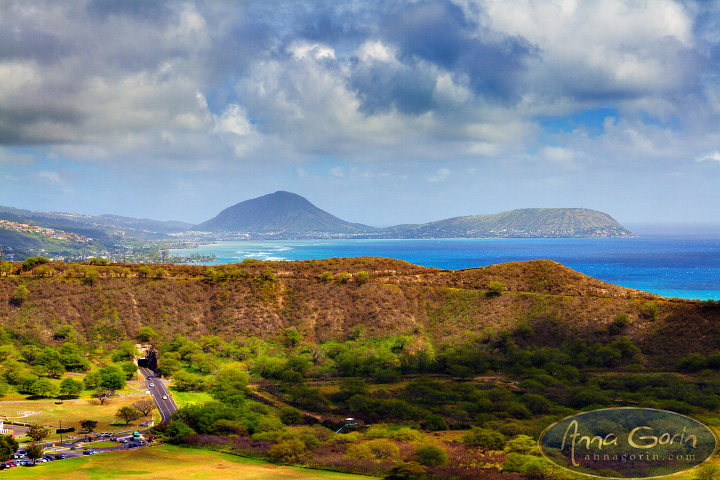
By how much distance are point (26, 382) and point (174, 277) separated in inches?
1755

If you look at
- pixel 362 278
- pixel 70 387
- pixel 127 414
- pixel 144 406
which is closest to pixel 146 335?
pixel 70 387

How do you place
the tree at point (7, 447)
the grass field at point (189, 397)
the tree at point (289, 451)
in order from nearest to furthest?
the tree at point (7, 447)
the tree at point (289, 451)
the grass field at point (189, 397)

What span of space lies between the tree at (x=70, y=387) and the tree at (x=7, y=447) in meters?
21.9

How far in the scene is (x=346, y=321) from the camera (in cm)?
10706

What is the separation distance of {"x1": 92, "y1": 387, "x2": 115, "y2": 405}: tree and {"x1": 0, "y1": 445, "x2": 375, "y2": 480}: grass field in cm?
2113

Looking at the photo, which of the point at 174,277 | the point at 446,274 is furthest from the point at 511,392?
the point at 174,277

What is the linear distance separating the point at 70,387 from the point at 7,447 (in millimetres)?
24252

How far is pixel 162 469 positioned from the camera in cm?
5212

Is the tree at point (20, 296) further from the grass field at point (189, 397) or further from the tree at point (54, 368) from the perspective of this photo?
the grass field at point (189, 397)

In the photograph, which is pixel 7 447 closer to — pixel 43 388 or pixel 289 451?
pixel 43 388

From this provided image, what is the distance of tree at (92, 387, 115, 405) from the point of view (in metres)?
76.2

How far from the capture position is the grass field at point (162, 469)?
50.0 meters

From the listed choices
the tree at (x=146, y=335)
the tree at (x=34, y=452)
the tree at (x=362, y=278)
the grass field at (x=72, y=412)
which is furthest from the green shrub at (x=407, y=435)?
the tree at (x=146, y=335)

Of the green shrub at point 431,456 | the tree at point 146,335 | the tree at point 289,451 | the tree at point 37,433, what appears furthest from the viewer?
the tree at point 146,335
